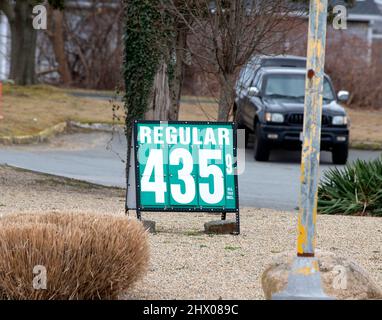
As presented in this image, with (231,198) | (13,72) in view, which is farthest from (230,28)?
(13,72)

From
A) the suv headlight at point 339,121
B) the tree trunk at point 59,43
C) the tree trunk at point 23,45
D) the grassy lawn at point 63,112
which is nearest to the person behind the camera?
the suv headlight at point 339,121

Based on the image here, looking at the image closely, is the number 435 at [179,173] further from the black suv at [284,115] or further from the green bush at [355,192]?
the black suv at [284,115]

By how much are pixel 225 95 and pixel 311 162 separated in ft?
23.9

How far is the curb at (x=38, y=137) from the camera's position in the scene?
71.1 ft

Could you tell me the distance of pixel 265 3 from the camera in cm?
1303

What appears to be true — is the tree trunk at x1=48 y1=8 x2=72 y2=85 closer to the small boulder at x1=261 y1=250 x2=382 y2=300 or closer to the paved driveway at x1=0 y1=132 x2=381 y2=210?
the paved driveway at x1=0 y1=132 x2=381 y2=210

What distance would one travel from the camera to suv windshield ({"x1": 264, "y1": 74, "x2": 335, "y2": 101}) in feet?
74.9

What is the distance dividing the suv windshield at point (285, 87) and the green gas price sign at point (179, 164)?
497 inches

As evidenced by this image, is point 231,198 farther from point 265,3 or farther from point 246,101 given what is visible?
point 246,101

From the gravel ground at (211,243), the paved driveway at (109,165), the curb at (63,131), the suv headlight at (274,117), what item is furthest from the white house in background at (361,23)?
the gravel ground at (211,243)

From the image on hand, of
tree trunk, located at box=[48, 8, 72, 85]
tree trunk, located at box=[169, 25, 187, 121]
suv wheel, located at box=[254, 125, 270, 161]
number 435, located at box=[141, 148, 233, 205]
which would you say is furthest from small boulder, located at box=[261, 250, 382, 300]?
tree trunk, located at box=[48, 8, 72, 85]

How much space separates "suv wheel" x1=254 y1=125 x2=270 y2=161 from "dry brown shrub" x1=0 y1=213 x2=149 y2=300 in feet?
49.4

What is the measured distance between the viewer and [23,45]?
31.5 m
